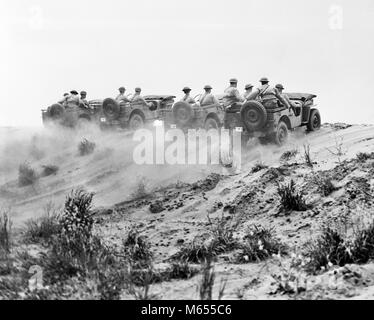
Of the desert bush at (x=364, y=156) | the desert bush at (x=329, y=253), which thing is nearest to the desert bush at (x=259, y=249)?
the desert bush at (x=329, y=253)

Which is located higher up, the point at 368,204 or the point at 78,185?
the point at 368,204

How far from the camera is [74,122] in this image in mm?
20578

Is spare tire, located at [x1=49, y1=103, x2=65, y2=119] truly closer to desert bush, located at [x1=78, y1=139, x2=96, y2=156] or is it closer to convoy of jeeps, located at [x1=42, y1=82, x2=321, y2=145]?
convoy of jeeps, located at [x1=42, y1=82, x2=321, y2=145]

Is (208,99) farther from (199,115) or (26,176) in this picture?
(26,176)

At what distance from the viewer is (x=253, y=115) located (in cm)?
1374

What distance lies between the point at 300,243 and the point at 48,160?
40.3 feet

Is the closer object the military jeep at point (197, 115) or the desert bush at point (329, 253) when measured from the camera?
the desert bush at point (329, 253)

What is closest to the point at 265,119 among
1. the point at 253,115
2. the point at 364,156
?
the point at 253,115

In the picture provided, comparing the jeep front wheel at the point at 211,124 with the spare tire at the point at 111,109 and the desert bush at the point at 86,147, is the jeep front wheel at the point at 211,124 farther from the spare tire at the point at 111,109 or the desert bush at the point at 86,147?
the spare tire at the point at 111,109

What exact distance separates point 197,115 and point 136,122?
349 centimetres

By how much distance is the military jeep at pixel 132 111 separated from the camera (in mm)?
18656

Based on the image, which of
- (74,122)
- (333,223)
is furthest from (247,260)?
(74,122)

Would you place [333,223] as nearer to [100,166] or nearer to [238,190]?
[238,190]

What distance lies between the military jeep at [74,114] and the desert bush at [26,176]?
15.5 ft
